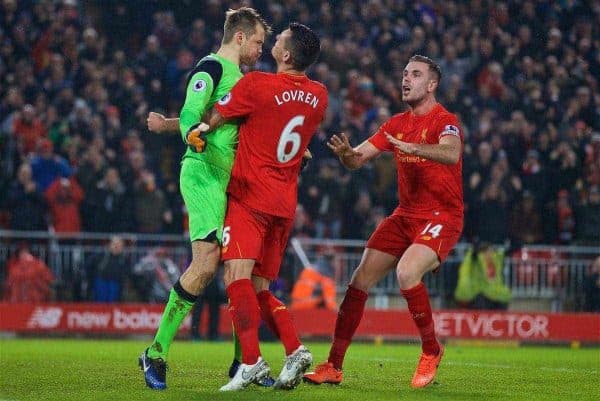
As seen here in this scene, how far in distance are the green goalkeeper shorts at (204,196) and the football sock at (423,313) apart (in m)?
1.69

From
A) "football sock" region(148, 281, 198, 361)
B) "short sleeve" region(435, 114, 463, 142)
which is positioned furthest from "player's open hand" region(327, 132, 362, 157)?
"football sock" region(148, 281, 198, 361)

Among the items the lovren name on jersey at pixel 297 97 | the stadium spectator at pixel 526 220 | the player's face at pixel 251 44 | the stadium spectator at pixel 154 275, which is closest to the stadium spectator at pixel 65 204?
the stadium spectator at pixel 154 275

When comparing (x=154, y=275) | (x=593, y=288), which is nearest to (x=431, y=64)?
(x=154, y=275)

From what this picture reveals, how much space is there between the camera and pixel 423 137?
9.24 m

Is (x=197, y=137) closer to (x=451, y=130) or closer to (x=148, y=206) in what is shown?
(x=451, y=130)

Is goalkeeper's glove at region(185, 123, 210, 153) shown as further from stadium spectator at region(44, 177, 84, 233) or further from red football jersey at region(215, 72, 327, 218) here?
stadium spectator at region(44, 177, 84, 233)

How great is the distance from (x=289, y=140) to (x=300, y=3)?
15454 millimetres

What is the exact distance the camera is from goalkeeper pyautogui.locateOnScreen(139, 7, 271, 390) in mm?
8000

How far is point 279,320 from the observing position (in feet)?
26.6

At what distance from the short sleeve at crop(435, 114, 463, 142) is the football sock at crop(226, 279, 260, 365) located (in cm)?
202

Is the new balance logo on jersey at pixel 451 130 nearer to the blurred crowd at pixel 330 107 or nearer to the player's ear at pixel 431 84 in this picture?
the player's ear at pixel 431 84

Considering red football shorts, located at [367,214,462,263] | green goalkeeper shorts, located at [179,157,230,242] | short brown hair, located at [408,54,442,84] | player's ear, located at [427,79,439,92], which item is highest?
short brown hair, located at [408,54,442,84]

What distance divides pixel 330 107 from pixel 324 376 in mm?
12548

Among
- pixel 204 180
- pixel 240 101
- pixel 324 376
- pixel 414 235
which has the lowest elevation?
pixel 324 376
